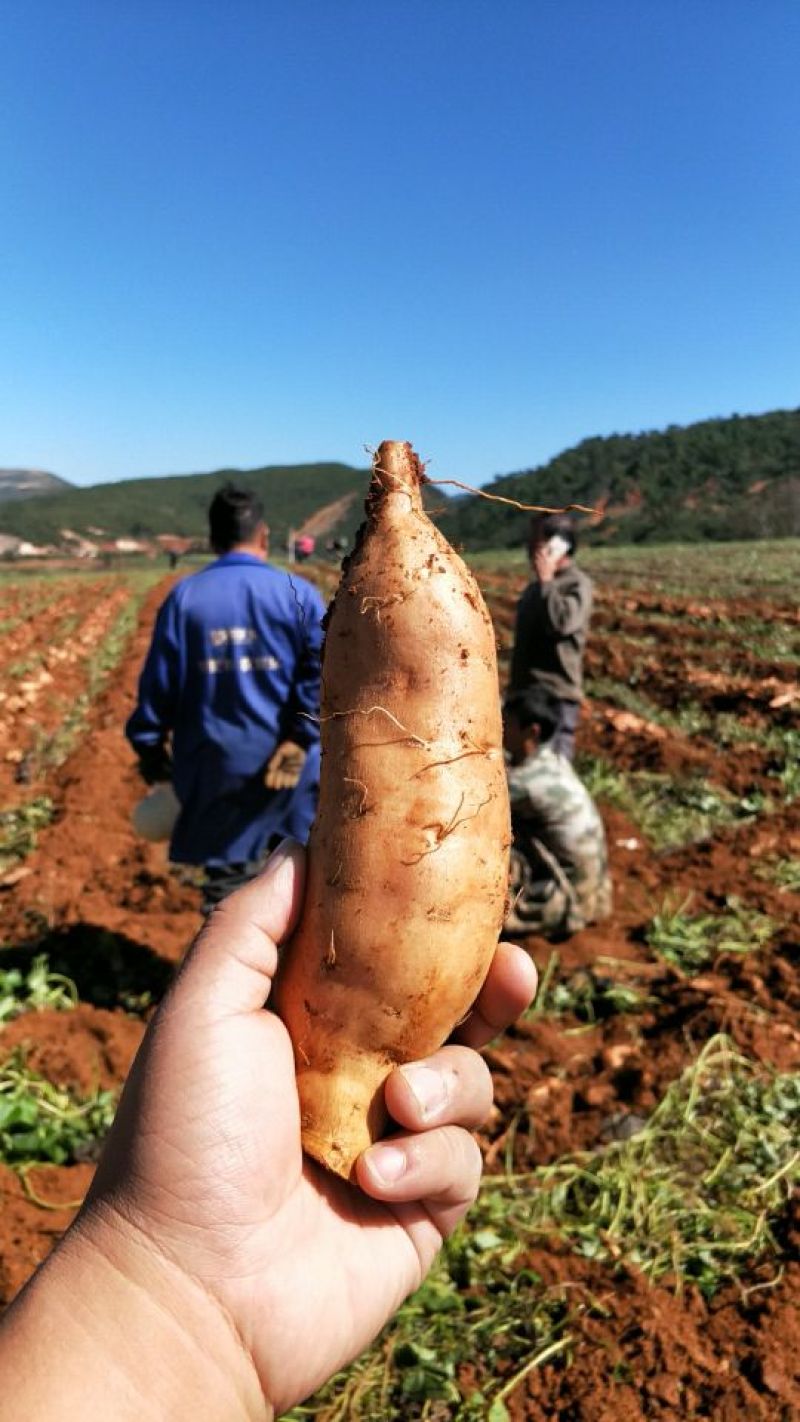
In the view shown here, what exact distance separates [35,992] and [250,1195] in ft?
9.82

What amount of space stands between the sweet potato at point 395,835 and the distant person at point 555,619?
3.06 m

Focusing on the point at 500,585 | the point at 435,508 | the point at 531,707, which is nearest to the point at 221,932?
the point at 435,508

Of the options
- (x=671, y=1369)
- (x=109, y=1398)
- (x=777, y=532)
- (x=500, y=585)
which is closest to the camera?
(x=109, y=1398)

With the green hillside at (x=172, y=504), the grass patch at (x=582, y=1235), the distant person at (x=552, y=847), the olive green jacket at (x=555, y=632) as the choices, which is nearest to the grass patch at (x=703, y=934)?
the distant person at (x=552, y=847)

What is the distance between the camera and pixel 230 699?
10.9 feet

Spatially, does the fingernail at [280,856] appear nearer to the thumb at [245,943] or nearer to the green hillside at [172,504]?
the thumb at [245,943]

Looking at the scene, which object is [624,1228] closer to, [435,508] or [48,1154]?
[48,1154]

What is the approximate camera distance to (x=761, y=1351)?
7.36ft

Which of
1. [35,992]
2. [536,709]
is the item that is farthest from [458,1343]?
[536,709]

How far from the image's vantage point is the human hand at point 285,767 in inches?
135

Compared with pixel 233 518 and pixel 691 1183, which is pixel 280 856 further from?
pixel 691 1183

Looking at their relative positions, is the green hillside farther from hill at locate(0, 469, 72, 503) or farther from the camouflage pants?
the camouflage pants

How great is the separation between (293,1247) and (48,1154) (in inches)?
79.1

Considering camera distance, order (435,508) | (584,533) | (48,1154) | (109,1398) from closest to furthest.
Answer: (109,1398) < (435,508) < (48,1154) < (584,533)
